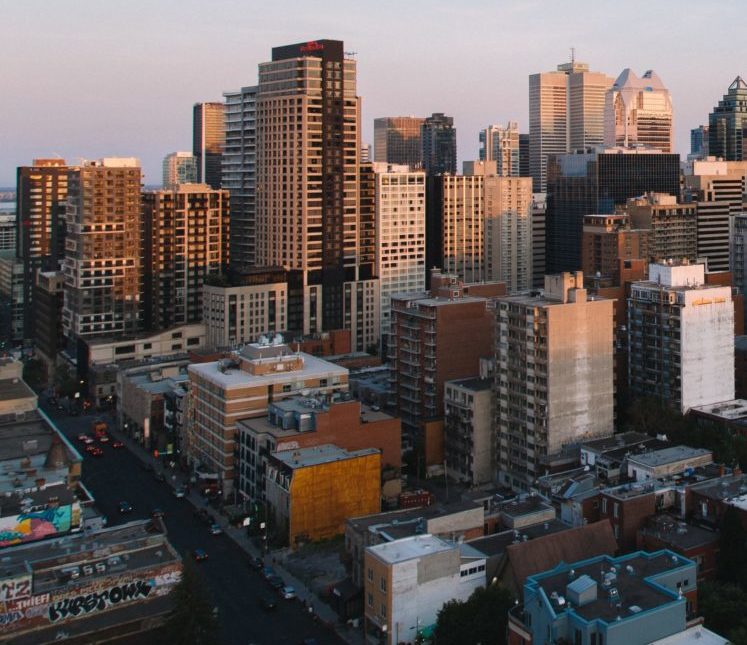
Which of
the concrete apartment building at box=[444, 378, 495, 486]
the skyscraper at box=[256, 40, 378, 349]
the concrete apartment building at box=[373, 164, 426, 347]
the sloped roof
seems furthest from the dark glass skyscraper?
the sloped roof

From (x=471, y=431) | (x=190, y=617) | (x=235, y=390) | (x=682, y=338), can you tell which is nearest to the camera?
(x=190, y=617)

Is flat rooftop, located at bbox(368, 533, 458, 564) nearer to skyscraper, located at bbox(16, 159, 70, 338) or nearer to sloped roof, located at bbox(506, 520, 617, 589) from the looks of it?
sloped roof, located at bbox(506, 520, 617, 589)

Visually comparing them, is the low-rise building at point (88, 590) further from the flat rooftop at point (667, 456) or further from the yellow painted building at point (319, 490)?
the flat rooftop at point (667, 456)

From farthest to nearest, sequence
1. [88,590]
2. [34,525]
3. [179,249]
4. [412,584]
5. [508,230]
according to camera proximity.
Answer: [508,230]
[179,249]
[34,525]
[412,584]
[88,590]

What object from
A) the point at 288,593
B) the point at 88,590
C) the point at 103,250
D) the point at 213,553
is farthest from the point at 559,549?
the point at 103,250

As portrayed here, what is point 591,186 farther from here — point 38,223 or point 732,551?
point 732,551

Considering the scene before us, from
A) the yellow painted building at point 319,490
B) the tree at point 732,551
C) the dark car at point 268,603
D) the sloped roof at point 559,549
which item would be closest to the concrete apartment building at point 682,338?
the tree at point 732,551
